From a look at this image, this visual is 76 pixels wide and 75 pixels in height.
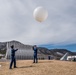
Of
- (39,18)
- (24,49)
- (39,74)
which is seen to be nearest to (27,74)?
(39,74)

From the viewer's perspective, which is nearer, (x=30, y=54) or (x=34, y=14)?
(x=34, y=14)

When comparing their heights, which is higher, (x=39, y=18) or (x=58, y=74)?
(x=39, y=18)

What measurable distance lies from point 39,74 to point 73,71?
10.2 ft

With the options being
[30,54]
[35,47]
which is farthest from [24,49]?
[35,47]

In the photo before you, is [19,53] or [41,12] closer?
[41,12]

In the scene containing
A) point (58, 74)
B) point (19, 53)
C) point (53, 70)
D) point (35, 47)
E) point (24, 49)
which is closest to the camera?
point (58, 74)

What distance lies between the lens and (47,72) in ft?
68.2

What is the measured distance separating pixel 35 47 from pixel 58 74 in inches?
391

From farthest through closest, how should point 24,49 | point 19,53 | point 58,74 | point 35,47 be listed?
point 24,49, point 19,53, point 35,47, point 58,74

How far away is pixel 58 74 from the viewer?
1995cm

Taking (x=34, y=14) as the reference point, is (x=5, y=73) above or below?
below

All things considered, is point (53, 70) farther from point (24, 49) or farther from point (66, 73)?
point (24, 49)

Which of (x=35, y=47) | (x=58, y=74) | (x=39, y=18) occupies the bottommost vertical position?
(x=58, y=74)

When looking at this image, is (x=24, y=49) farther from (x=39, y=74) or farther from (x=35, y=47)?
(x=39, y=74)
